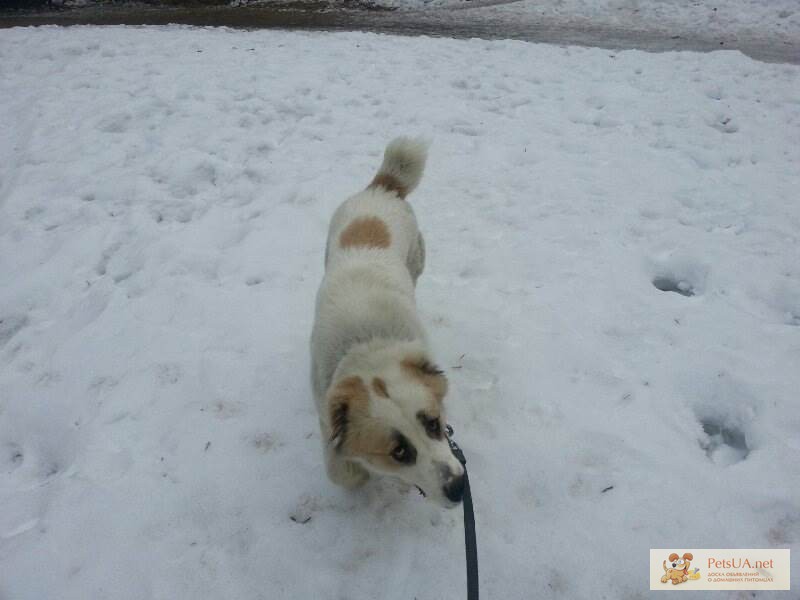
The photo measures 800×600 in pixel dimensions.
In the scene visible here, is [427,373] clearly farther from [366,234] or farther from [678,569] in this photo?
[678,569]

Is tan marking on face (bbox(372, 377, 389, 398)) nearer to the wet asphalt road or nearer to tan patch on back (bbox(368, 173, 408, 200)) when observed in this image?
tan patch on back (bbox(368, 173, 408, 200))

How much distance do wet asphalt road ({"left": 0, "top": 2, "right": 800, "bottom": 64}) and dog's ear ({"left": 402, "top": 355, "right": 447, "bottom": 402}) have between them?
9899 millimetres

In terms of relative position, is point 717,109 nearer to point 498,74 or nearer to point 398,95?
point 498,74

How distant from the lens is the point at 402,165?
397 centimetres

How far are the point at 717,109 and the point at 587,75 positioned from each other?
208 cm

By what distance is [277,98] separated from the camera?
289 inches

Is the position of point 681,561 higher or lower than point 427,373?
lower

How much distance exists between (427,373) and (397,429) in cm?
36

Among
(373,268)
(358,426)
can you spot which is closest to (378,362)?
(358,426)

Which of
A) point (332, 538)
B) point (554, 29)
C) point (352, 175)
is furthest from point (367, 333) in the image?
point (554, 29)

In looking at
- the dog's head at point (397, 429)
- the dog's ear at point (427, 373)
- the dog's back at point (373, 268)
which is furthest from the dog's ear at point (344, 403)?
the dog's back at point (373, 268)

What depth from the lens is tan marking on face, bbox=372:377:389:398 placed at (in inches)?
90.5

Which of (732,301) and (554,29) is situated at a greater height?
(554,29)

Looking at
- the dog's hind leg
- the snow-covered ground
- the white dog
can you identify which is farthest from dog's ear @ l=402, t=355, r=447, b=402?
the dog's hind leg
